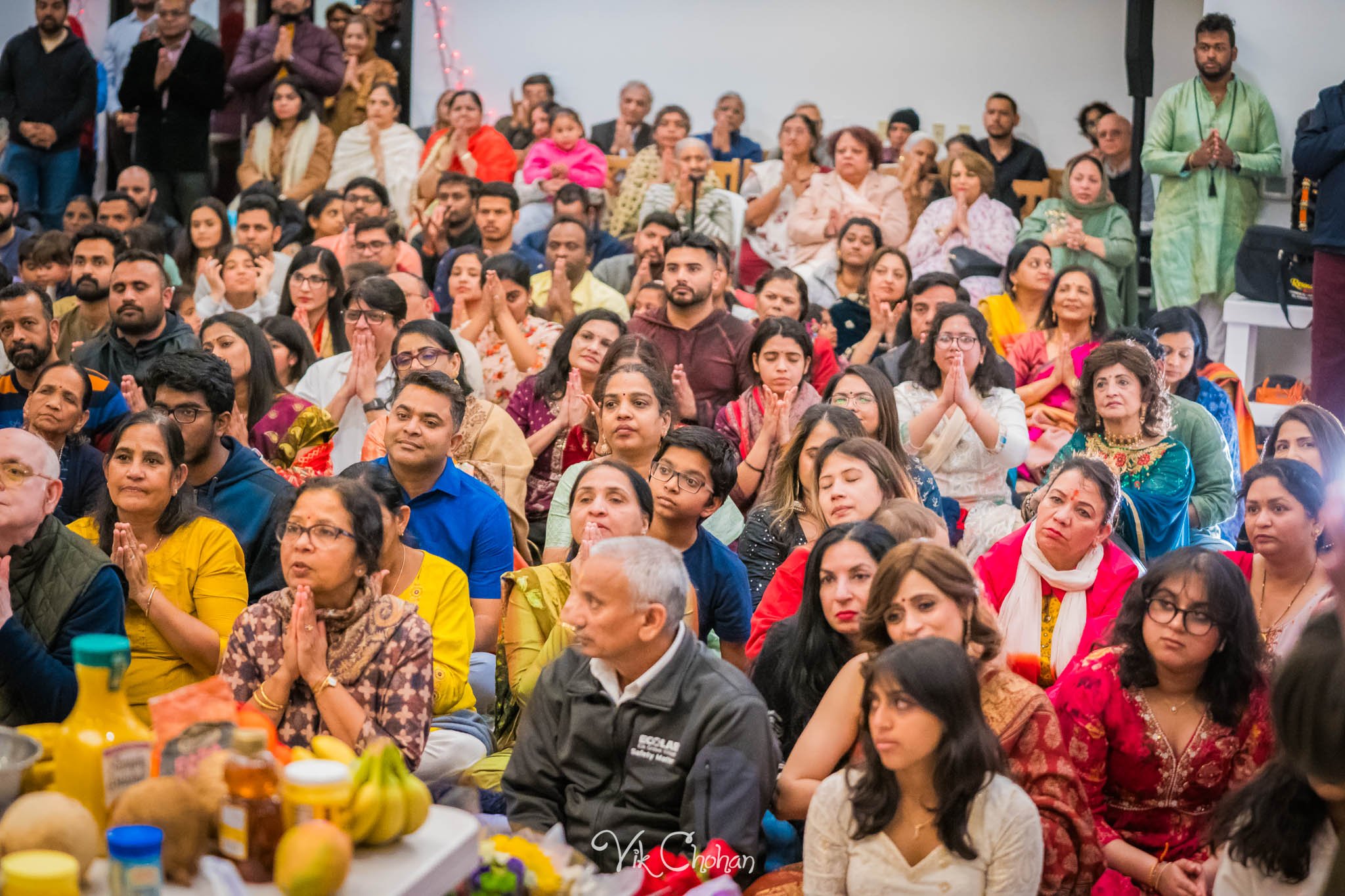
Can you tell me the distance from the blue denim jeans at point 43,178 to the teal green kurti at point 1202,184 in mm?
5245

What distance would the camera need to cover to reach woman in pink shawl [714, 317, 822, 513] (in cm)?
424

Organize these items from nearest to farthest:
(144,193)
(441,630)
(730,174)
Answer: (441,630), (144,193), (730,174)

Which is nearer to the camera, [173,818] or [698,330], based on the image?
[173,818]

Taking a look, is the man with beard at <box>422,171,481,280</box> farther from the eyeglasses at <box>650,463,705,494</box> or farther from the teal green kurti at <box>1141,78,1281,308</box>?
the eyeglasses at <box>650,463,705,494</box>

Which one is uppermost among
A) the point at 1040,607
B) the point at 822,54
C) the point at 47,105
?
the point at 822,54

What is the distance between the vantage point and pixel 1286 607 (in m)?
3.16

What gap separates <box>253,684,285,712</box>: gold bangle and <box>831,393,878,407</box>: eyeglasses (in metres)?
1.90

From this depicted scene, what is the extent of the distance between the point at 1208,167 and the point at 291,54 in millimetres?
4734

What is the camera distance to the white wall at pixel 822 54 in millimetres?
8273

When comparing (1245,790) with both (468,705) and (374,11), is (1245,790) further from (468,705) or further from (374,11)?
(374,11)

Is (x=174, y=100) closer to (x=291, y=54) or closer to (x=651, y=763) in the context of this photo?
(x=291, y=54)

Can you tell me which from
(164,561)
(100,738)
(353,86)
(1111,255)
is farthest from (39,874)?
(353,86)

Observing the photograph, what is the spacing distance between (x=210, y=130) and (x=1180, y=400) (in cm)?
610

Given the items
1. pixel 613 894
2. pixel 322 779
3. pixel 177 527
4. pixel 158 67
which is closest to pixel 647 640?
pixel 613 894
